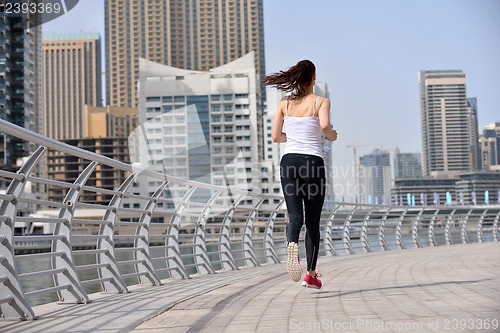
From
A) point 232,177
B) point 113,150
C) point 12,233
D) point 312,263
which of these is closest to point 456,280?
point 312,263

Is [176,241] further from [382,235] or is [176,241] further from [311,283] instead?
[382,235]

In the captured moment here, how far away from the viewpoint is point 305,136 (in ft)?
19.5

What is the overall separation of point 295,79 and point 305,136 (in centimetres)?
50

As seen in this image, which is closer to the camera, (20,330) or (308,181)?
(20,330)

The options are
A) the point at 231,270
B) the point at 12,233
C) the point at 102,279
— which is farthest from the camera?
the point at 231,270

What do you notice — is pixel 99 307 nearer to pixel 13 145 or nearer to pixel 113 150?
pixel 13 145

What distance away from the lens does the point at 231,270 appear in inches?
447

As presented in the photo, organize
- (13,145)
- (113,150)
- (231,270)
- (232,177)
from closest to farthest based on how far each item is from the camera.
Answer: (231,270)
(13,145)
(232,177)
(113,150)

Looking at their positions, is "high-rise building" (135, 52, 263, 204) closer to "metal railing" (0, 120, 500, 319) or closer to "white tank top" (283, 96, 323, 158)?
"metal railing" (0, 120, 500, 319)

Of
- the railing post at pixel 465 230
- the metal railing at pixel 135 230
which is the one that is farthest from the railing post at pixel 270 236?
the railing post at pixel 465 230

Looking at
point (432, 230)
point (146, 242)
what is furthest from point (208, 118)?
point (146, 242)

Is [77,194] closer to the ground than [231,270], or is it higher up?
higher up

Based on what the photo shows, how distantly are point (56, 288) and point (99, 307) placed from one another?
0.34 metres

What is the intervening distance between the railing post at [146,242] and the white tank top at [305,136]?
2.39 metres
